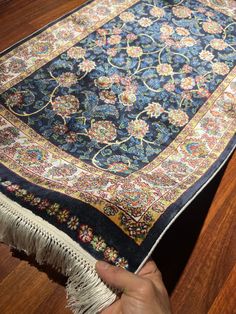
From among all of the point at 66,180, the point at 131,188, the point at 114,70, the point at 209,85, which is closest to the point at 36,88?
the point at 114,70

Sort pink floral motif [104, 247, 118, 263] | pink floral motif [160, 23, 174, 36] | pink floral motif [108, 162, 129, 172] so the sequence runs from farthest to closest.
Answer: pink floral motif [160, 23, 174, 36] < pink floral motif [108, 162, 129, 172] < pink floral motif [104, 247, 118, 263]

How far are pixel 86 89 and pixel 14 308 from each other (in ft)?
2.70

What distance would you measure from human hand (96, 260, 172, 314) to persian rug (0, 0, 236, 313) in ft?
0.11

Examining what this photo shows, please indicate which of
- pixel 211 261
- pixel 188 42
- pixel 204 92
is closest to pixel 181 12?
pixel 188 42

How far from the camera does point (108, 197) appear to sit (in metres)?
0.90

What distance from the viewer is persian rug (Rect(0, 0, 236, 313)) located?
830 millimetres

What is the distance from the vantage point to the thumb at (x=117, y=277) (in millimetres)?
715

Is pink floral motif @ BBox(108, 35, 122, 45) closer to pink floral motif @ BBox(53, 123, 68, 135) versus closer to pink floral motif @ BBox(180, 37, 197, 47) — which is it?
pink floral motif @ BBox(180, 37, 197, 47)

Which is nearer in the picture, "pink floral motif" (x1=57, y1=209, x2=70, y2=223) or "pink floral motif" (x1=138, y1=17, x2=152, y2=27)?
"pink floral motif" (x1=57, y1=209, x2=70, y2=223)

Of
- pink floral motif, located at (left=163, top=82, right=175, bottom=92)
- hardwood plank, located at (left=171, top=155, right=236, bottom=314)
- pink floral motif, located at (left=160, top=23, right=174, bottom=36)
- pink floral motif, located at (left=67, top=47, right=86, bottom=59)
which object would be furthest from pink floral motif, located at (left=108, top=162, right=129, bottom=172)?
pink floral motif, located at (left=160, top=23, right=174, bottom=36)

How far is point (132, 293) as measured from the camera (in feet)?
2.32

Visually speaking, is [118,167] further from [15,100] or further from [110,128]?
[15,100]

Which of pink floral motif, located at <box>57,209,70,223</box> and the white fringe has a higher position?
pink floral motif, located at <box>57,209,70,223</box>

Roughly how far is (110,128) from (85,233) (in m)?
0.49
